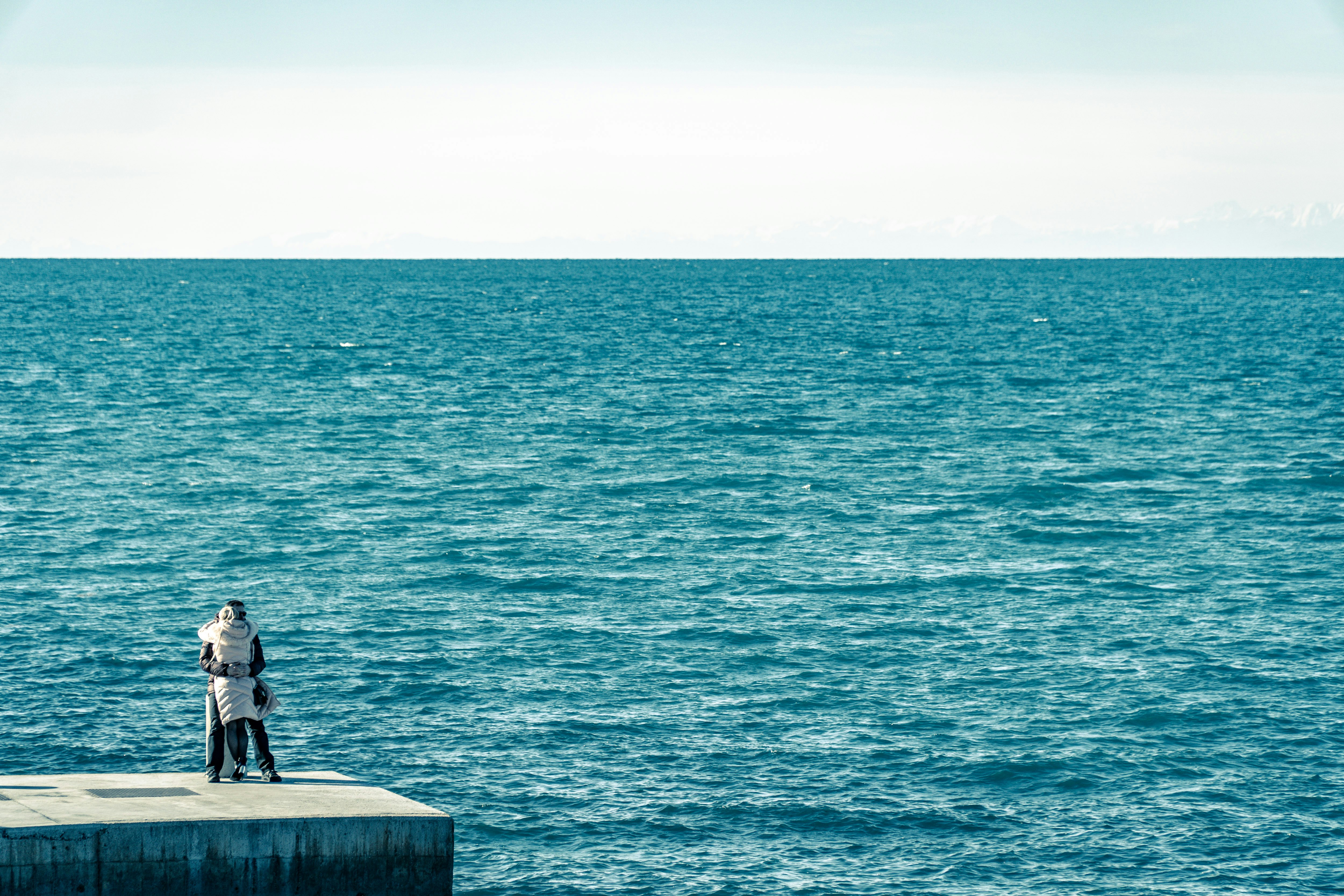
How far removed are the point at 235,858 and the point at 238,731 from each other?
254cm

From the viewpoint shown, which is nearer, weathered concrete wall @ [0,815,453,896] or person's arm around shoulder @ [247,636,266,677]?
weathered concrete wall @ [0,815,453,896]

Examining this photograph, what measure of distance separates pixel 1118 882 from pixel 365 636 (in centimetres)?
1489

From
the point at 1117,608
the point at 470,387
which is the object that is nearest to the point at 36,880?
the point at 1117,608

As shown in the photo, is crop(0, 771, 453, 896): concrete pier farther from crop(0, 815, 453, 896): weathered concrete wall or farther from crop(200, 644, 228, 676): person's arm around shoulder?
crop(200, 644, 228, 676): person's arm around shoulder

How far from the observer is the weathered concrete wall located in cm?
1225

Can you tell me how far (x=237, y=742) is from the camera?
49.6 ft

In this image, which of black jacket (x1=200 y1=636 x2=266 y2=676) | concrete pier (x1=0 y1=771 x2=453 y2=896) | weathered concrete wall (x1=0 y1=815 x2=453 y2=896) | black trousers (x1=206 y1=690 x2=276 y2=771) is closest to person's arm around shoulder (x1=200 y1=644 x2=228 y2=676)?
black jacket (x1=200 y1=636 x2=266 y2=676)

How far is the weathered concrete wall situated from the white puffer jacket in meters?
2.40

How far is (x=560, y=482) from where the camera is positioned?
42.9 meters

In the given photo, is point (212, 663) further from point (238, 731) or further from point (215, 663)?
point (238, 731)

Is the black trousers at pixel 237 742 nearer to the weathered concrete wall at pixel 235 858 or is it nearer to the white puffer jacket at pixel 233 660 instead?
the white puffer jacket at pixel 233 660

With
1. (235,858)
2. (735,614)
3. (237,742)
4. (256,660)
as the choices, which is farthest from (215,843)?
(735,614)

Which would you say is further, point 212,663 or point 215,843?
point 212,663

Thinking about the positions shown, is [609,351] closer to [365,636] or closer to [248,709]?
[365,636]
